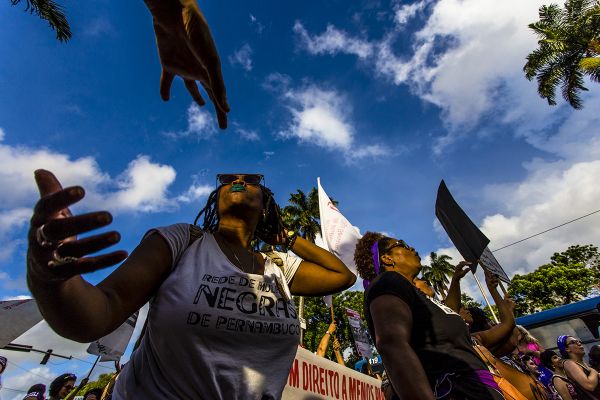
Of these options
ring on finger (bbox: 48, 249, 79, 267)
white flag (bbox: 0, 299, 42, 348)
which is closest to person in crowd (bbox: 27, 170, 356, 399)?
ring on finger (bbox: 48, 249, 79, 267)

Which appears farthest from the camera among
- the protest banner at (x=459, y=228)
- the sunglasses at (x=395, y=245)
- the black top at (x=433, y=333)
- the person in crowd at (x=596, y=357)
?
the person in crowd at (x=596, y=357)

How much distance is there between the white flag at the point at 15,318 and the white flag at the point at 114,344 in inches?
47.4

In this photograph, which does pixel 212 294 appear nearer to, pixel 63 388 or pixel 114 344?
pixel 114 344

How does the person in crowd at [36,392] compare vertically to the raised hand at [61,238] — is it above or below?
above

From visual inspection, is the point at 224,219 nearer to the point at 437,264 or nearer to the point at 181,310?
the point at 181,310

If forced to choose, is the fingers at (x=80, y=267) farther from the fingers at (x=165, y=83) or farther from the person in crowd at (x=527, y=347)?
the person in crowd at (x=527, y=347)

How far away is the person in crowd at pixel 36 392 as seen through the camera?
5.96m

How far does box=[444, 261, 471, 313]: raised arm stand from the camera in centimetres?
383

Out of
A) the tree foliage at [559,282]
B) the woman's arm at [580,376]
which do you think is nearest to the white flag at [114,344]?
the woman's arm at [580,376]

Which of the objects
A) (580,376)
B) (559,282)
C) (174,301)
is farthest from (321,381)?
(559,282)

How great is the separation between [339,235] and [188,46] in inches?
323

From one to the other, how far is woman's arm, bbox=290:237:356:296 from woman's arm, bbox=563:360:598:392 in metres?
4.61

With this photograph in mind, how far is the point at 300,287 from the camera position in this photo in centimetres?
211

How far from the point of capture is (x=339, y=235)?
9109 mm
